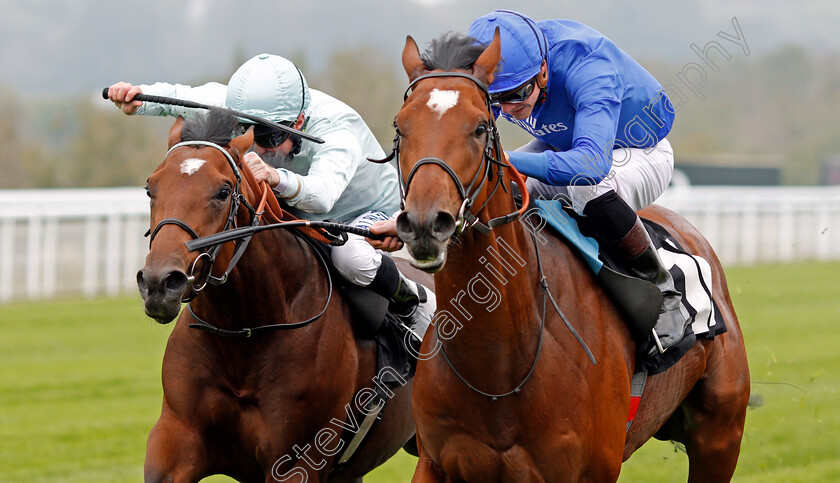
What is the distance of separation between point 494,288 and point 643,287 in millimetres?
799

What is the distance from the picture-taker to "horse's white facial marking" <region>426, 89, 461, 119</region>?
2854 millimetres

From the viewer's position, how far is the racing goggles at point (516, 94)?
3467mm

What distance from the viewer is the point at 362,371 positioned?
4.23m

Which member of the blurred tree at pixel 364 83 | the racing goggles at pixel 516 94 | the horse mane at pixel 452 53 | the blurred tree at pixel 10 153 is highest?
the horse mane at pixel 452 53

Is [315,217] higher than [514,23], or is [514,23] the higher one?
[514,23]

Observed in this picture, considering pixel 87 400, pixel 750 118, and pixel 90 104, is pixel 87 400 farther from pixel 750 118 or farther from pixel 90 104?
pixel 750 118

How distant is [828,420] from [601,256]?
434 cm

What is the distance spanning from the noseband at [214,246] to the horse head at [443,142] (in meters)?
0.80

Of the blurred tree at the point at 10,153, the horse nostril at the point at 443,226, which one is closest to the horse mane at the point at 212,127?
the horse nostril at the point at 443,226

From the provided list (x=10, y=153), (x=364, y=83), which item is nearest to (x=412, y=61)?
(x=10, y=153)

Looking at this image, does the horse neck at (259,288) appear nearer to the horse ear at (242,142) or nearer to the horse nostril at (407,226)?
the horse ear at (242,142)

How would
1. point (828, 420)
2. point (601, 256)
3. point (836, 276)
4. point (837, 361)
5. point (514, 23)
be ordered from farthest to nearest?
point (836, 276) → point (837, 361) → point (828, 420) → point (601, 256) → point (514, 23)

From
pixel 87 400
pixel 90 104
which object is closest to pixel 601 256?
pixel 87 400

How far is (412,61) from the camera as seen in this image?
3125mm
